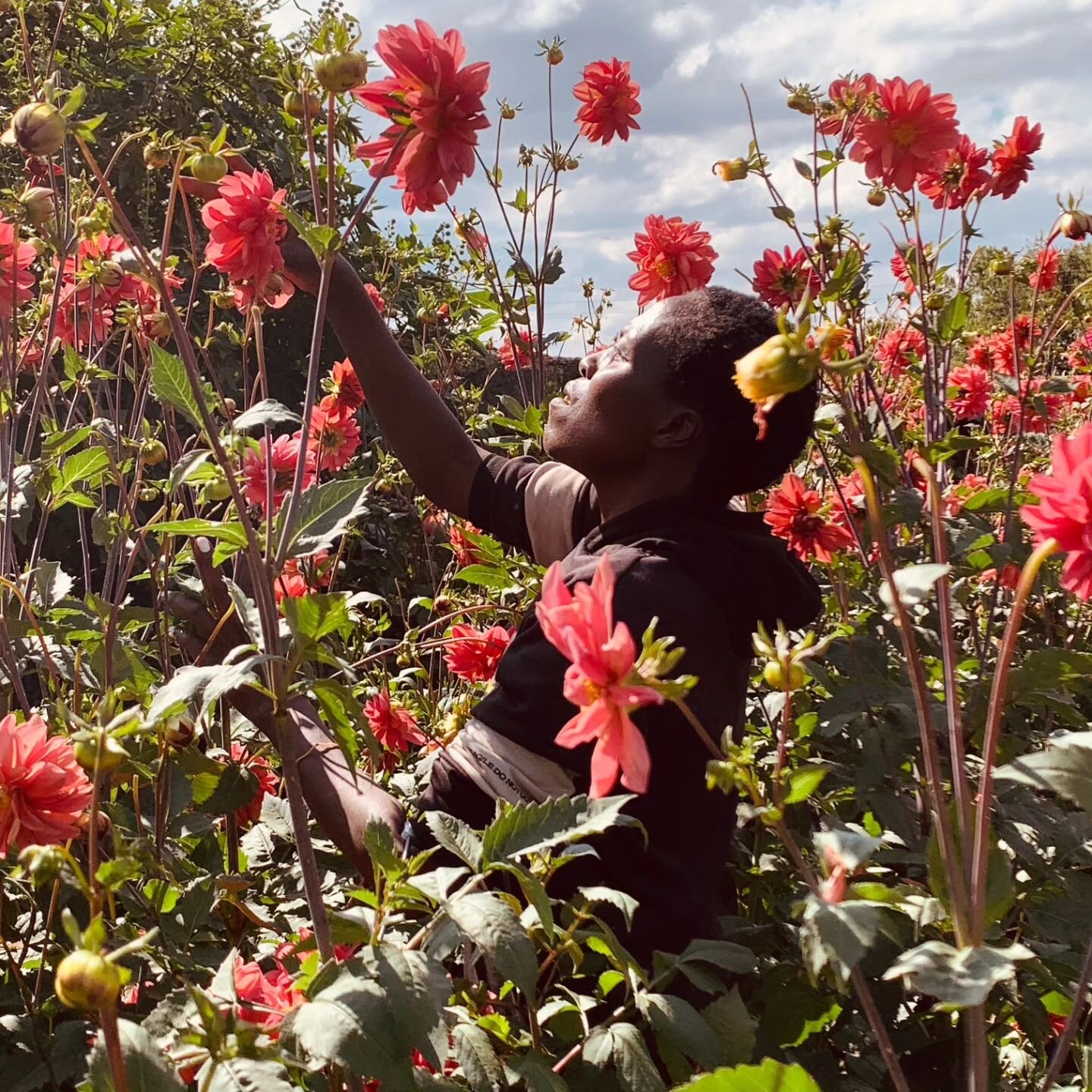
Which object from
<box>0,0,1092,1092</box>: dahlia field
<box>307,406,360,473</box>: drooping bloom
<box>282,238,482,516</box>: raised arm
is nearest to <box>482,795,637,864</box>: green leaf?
<box>0,0,1092,1092</box>: dahlia field

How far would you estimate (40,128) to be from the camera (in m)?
1.01

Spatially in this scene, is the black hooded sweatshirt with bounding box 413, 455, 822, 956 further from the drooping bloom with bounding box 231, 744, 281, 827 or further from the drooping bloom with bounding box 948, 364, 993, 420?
the drooping bloom with bounding box 948, 364, 993, 420

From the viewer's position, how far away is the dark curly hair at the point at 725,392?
1.41m

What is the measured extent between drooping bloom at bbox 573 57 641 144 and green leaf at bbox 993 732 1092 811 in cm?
193

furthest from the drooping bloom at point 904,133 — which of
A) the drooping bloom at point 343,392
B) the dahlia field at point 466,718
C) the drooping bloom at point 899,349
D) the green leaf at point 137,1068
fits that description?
the green leaf at point 137,1068

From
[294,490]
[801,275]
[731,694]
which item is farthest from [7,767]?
[801,275]

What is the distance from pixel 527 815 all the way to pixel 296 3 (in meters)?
0.84

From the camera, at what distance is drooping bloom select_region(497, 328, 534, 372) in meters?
2.57

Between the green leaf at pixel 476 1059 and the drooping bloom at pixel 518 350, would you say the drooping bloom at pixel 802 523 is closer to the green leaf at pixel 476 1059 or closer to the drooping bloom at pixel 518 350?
the drooping bloom at pixel 518 350

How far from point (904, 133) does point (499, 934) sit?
1.62 meters

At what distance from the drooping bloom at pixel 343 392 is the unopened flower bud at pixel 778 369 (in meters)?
1.50

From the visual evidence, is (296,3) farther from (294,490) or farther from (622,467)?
(622,467)

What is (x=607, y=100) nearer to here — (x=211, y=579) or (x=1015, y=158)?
(x=1015, y=158)

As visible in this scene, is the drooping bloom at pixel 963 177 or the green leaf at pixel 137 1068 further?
the drooping bloom at pixel 963 177
